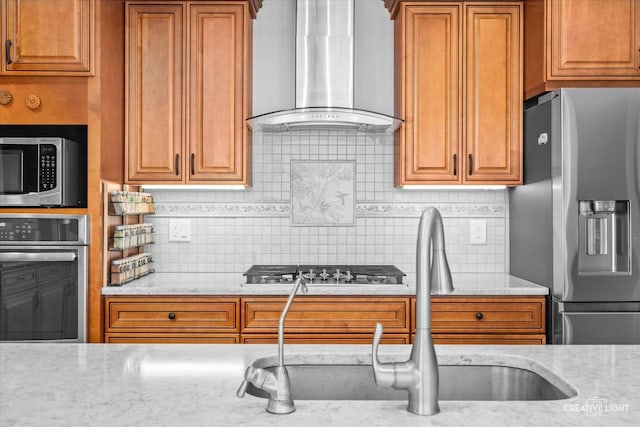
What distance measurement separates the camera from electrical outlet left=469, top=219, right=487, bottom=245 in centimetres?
339

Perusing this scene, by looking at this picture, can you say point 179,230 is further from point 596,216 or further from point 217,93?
point 596,216

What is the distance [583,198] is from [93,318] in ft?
8.20

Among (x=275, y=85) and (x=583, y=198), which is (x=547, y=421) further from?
(x=275, y=85)

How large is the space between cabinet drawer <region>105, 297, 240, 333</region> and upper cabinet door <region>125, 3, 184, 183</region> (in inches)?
28.0

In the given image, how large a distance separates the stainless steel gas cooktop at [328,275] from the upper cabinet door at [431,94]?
55cm

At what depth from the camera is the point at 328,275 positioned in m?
2.99

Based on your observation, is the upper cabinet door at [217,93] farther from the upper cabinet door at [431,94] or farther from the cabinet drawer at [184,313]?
Result: the upper cabinet door at [431,94]

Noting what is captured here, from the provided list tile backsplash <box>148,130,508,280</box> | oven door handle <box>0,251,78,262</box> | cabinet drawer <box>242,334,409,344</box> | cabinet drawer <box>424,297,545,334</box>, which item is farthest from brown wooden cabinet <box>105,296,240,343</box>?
cabinet drawer <box>424,297,545,334</box>

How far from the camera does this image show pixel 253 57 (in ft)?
11.0

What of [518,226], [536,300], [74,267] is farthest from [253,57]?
[536,300]

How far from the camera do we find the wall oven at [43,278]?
2.66 metres

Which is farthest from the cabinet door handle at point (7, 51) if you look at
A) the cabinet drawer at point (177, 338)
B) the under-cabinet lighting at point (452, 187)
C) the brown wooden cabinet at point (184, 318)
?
the under-cabinet lighting at point (452, 187)

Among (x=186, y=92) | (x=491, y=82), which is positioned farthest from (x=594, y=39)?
(x=186, y=92)

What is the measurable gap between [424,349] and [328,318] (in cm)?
174
